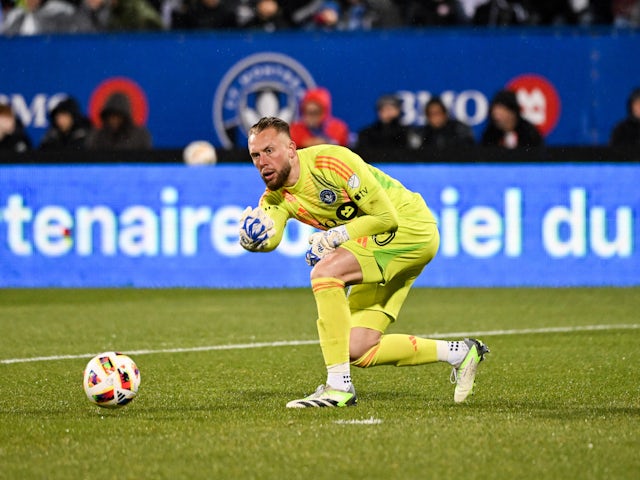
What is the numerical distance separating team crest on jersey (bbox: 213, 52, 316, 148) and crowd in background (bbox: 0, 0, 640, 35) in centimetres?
48

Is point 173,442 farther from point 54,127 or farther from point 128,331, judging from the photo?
point 54,127

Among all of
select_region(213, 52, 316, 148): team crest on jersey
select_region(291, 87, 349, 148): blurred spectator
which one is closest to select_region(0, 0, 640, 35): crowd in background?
select_region(213, 52, 316, 148): team crest on jersey

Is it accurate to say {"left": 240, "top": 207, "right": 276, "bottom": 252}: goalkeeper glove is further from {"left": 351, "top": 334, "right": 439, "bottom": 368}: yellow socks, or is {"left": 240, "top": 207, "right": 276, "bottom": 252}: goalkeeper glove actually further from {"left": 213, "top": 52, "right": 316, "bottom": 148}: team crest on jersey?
{"left": 213, "top": 52, "right": 316, "bottom": 148}: team crest on jersey

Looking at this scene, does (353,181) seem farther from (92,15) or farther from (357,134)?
(92,15)

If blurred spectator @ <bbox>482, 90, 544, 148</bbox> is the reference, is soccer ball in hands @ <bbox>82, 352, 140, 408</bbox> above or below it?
below

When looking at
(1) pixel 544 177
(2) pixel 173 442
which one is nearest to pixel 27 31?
(1) pixel 544 177

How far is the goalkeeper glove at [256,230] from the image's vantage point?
7.14 metres

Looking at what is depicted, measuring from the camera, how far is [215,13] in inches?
699

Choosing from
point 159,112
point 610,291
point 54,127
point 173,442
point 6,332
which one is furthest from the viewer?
point 159,112

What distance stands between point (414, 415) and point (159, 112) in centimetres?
1153

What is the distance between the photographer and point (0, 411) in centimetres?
718

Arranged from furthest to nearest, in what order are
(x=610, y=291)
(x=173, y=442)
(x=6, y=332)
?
1. (x=610, y=291)
2. (x=6, y=332)
3. (x=173, y=442)

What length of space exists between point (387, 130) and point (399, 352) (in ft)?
27.1

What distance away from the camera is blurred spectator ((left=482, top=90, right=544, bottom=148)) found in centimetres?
1520
